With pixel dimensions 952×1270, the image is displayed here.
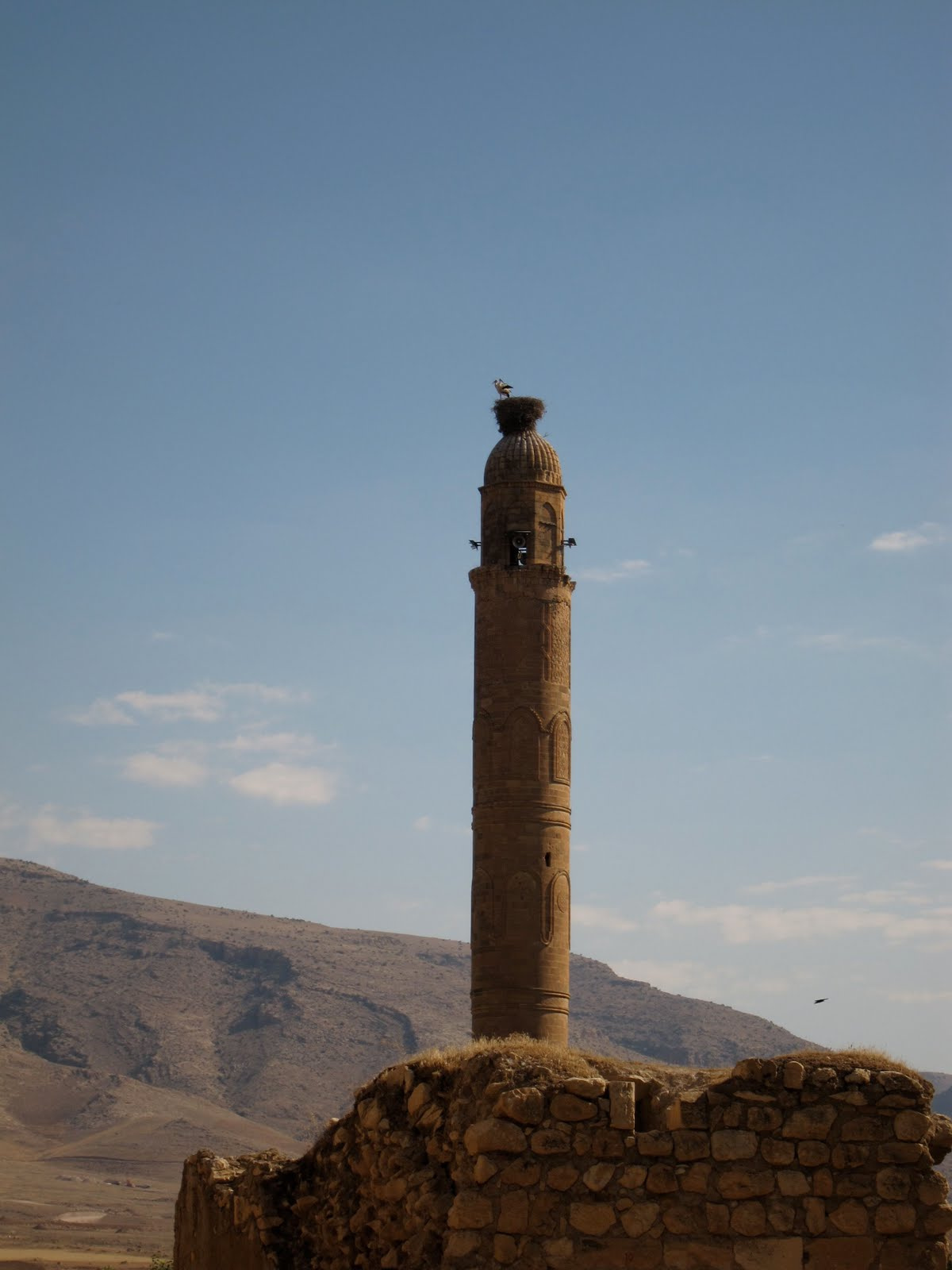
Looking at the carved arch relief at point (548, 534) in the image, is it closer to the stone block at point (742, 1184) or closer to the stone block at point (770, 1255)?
the stone block at point (742, 1184)

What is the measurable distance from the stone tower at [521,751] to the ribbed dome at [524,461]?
0.05 feet

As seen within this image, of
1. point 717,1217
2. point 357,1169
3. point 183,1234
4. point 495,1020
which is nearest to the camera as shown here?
point 717,1217

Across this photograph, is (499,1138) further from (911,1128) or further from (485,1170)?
(911,1128)

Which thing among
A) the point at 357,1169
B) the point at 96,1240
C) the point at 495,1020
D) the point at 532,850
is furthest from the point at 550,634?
the point at 96,1240

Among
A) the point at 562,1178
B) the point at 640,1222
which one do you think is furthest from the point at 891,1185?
the point at 562,1178

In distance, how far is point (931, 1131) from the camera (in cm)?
802

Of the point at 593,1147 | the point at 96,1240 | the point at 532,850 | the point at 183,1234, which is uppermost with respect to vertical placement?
the point at 532,850

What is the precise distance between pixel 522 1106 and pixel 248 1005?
108 meters

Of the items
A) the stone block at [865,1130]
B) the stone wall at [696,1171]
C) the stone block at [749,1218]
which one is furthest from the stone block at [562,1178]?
the stone block at [865,1130]

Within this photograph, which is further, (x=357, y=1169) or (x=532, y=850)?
(x=532, y=850)

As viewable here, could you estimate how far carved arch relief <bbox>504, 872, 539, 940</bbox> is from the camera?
21.9 m

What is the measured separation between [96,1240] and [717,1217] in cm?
6126

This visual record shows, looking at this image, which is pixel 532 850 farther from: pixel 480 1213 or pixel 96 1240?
pixel 96 1240

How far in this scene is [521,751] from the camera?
22438 millimetres
